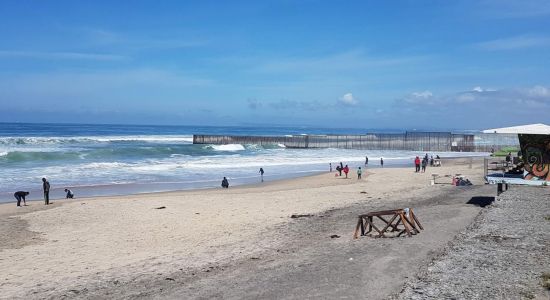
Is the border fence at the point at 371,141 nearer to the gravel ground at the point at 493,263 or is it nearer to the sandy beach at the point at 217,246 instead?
the sandy beach at the point at 217,246

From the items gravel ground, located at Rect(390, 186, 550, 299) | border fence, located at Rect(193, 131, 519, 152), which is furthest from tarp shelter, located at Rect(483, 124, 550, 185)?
border fence, located at Rect(193, 131, 519, 152)

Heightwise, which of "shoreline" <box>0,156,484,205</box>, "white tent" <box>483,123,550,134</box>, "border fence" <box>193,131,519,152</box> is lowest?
"shoreline" <box>0,156,484,205</box>

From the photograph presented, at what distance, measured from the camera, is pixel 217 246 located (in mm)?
11094

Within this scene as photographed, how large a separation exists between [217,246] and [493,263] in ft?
19.6

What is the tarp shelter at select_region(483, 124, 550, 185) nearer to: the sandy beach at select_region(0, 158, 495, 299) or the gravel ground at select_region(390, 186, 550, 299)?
the sandy beach at select_region(0, 158, 495, 299)

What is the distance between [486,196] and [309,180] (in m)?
12.3

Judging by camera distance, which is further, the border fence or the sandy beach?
the border fence

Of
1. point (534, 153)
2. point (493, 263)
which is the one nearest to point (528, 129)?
point (534, 153)

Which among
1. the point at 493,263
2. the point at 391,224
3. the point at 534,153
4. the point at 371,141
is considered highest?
the point at 534,153

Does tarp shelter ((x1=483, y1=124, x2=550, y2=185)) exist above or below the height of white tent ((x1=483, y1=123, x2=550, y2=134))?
below

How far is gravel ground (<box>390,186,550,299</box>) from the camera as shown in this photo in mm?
5664

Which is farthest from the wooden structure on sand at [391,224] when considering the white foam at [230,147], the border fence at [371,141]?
the border fence at [371,141]

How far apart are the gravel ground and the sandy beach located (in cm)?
82

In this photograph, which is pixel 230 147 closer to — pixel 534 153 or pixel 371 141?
pixel 371 141
